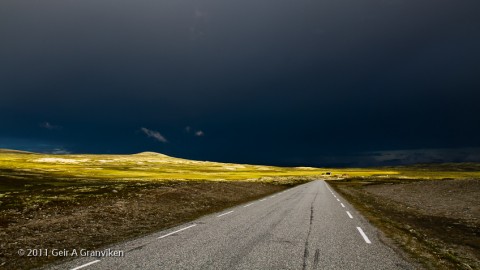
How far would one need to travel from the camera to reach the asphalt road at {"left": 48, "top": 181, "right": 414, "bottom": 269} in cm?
876

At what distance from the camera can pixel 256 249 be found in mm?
10391

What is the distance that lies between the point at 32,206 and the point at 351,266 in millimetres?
20043

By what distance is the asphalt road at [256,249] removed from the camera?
28.7 feet

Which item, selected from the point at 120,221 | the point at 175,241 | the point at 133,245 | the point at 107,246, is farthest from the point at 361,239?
the point at 120,221

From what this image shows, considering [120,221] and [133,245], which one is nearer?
[133,245]

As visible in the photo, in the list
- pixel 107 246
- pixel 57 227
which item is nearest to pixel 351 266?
pixel 107 246

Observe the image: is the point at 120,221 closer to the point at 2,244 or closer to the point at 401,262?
the point at 2,244

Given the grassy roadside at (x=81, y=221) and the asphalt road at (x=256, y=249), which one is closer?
the asphalt road at (x=256, y=249)

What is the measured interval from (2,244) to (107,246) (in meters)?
3.82

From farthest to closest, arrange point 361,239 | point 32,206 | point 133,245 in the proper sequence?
1. point 32,206
2. point 361,239
3. point 133,245

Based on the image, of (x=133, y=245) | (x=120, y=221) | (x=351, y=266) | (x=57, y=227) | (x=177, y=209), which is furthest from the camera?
(x=177, y=209)

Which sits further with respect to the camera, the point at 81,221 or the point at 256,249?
the point at 81,221

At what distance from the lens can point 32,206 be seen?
67.8 ft

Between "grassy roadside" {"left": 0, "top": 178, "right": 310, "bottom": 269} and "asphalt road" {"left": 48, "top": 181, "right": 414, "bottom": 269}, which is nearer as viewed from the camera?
"asphalt road" {"left": 48, "top": 181, "right": 414, "bottom": 269}
